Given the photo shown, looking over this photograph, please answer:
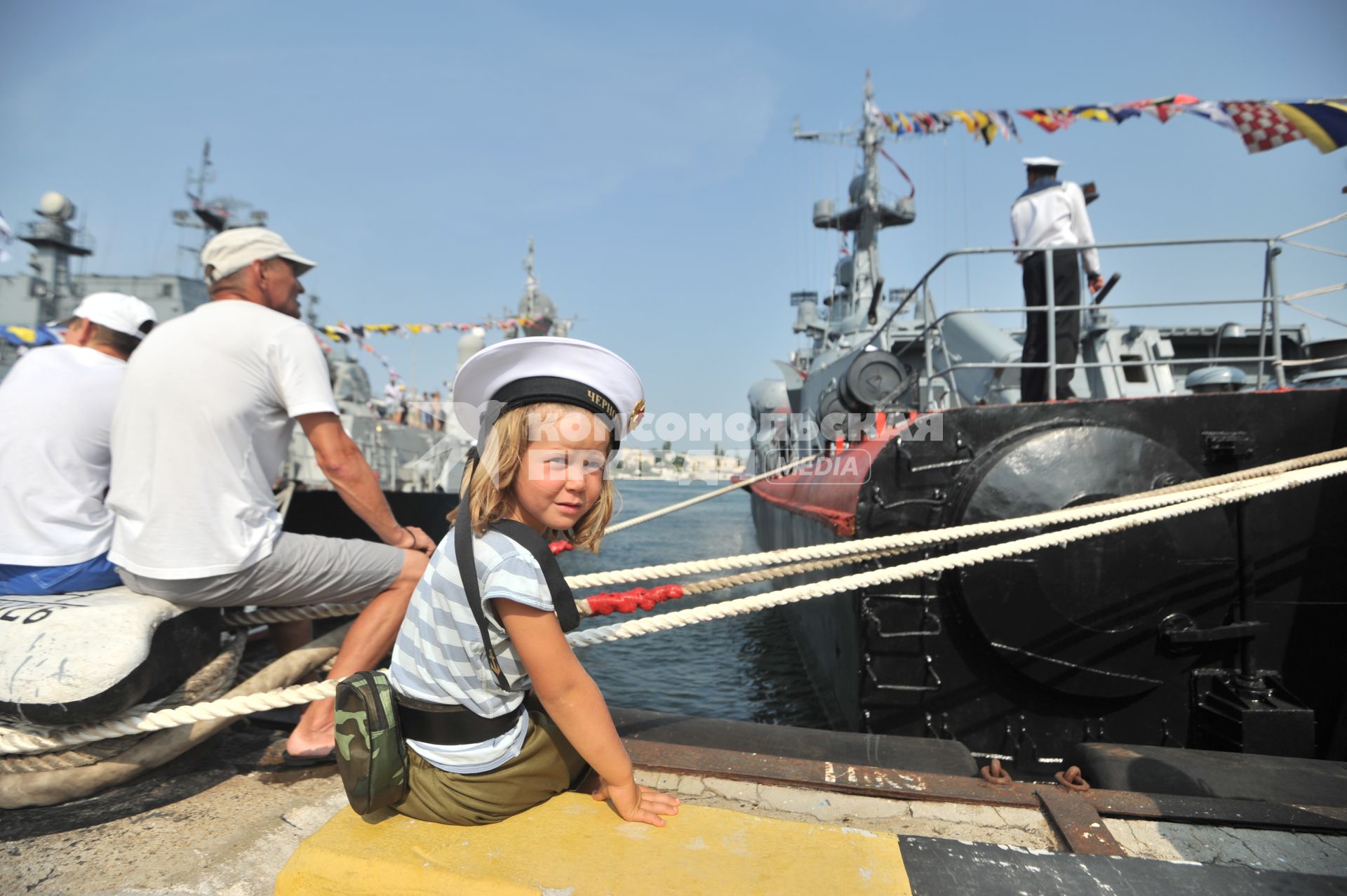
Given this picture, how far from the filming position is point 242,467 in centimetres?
239

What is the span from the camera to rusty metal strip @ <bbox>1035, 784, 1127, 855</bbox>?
2027 millimetres

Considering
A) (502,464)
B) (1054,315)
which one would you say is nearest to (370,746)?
(502,464)

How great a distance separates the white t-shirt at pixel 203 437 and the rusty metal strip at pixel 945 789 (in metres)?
1.63

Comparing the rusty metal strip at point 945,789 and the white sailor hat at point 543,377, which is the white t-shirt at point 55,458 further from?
the rusty metal strip at point 945,789

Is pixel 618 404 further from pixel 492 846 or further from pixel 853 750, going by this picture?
pixel 853 750

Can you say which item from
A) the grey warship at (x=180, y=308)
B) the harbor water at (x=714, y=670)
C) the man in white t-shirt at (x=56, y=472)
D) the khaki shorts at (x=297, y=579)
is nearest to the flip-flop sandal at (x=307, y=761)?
the khaki shorts at (x=297, y=579)

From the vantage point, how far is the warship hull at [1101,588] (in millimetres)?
3689

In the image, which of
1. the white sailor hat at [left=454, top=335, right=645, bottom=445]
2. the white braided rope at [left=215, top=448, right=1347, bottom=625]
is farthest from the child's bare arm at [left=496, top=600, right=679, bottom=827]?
the white braided rope at [left=215, top=448, right=1347, bottom=625]

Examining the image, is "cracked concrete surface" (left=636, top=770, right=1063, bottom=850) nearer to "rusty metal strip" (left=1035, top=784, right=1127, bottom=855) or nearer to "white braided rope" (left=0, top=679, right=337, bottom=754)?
"rusty metal strip" (left=1035, top=784, right=1127, bottom=855)

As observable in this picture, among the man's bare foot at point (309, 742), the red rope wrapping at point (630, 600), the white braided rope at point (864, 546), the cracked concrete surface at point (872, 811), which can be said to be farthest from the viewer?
the white braided rope at point (864, 546)

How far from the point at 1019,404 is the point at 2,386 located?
472cm

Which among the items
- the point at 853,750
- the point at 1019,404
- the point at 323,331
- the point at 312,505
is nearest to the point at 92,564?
the point at 853,750

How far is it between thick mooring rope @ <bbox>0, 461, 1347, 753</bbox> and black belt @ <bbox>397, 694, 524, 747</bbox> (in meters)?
0.31

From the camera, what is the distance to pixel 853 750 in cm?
284
